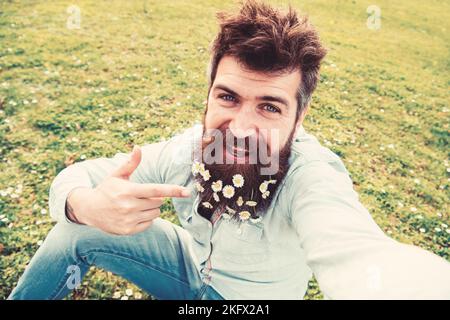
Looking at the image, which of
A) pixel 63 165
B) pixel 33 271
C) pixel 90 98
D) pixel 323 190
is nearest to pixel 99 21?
pixel 90 98

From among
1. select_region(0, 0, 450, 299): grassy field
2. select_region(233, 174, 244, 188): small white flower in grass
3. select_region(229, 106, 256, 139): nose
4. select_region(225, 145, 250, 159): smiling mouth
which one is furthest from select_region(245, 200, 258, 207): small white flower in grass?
select_region(0, 0, 450, 299): grassy field

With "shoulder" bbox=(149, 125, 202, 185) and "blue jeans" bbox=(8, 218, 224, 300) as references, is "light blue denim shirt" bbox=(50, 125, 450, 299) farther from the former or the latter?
"blue jeans" bbox=(8, 218, 224, 300)

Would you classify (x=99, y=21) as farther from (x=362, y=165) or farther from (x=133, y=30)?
(x=362, y=165)

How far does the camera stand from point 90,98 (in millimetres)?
4945

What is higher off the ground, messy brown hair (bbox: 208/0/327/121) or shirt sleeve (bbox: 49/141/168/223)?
messy brown hair (bbox: 208/0/327/121)

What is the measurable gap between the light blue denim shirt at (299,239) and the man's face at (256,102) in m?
0.16

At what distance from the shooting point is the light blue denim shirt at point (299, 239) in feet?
3.43

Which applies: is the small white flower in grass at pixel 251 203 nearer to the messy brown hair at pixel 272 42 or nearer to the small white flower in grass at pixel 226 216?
the small white flower in grass at pixel 226 216

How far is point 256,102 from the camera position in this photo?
1.80m

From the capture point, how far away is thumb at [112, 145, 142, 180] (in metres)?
1.47

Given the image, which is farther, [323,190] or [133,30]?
[133,30]

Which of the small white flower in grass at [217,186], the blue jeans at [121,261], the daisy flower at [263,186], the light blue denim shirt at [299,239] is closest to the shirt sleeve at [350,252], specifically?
the light blue denim shirt at [299,239]

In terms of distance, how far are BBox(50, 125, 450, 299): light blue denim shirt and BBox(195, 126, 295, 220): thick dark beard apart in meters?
0.04

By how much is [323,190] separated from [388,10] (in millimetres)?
12959
